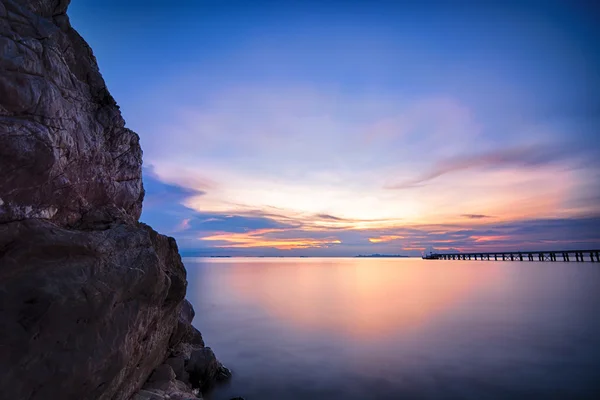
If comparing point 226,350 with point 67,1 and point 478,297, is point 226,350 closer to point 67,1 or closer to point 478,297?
point 67,1

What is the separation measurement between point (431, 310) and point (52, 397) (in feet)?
100

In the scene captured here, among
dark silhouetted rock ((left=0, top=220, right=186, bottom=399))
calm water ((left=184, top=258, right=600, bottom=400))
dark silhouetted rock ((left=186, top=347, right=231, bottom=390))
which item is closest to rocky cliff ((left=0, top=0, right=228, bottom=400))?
dark silhouetted rock ((left=0, top=220, right=186, bottom=399))

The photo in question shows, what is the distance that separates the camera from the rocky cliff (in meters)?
5.97

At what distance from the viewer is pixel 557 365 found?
1550cm

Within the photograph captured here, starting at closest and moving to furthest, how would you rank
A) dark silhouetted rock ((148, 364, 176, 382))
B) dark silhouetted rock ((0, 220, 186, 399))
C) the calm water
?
Result: dark silhouetted rock ((0, 220, 186, 399)) < dark silhouetted rock ((148, 364, 176, 382)) < the calm water

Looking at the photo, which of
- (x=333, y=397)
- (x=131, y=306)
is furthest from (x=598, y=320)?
(x=131, y=306)

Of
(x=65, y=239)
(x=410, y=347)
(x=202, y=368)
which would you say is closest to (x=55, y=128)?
(x=65, y=239)

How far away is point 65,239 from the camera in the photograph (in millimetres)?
6820

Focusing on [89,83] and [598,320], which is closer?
[89,83]

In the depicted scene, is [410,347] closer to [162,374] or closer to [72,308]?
[162,374]

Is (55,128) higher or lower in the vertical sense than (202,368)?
higher

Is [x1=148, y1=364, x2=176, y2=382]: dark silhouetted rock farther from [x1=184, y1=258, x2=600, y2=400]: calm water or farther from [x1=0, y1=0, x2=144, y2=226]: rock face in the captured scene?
[x1=0, y1=0, x2=144, y2=226]: rock face

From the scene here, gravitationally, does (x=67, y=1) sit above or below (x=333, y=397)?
above

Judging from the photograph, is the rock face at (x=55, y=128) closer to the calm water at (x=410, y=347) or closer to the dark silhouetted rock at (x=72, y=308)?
the dark silhouetted rock at (x=72, y=308)
